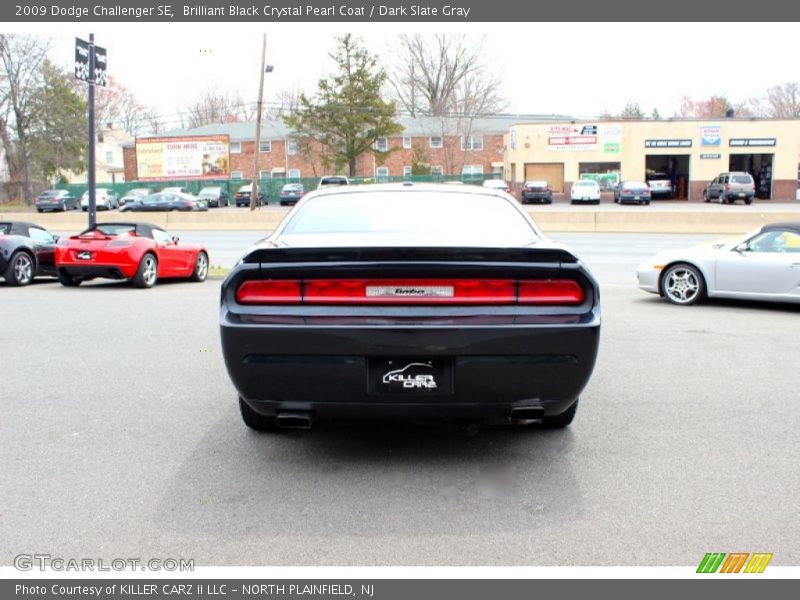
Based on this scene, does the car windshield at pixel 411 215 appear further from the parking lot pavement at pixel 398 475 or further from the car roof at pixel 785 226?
the car roof at pixel 785 226

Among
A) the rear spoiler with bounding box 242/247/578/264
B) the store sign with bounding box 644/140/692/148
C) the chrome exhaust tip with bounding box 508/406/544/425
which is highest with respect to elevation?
the store sign with bounding box 644/140/692/148

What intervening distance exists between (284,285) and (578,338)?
1586mm

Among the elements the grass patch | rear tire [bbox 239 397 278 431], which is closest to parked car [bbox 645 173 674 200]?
the grass patch

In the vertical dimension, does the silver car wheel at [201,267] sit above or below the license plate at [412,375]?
below

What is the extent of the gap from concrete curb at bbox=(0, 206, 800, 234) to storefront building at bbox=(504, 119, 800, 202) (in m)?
26.0

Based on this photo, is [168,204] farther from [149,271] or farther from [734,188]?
[149,271]

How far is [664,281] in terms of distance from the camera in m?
11.3

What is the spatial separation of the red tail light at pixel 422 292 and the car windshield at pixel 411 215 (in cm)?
42

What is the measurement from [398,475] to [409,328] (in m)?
0.91

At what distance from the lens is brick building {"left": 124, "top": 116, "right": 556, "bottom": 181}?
67.6m

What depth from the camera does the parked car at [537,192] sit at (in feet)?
160

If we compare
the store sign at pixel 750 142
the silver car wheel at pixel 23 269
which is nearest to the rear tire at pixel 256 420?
the silver car wheel at pixel 23 269

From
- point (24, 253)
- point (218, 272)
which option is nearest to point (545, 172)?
point (218, 272)

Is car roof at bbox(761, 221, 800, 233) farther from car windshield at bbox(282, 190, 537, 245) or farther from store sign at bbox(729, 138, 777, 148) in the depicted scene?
store sign at bbox(729, 138, 777, 148)
